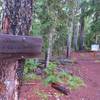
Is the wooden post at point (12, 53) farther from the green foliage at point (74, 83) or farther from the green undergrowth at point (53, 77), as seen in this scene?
the green foliage at point (74, 83)

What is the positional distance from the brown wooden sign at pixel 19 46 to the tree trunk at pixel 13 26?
13.2 inches

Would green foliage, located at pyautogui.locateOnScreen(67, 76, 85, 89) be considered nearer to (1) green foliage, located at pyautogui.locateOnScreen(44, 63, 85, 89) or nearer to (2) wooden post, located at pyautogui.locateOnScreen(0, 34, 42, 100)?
(1) green foliage, located at pyautogui.locateOnScreen(44, 63, 85, 89)

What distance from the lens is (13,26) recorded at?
2.44 metres

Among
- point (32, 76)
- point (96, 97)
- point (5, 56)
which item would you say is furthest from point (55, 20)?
point (5, 56)

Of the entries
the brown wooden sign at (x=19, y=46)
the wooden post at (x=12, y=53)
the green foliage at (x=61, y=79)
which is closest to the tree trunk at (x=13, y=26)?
the wooden post at (x=12, y=53)

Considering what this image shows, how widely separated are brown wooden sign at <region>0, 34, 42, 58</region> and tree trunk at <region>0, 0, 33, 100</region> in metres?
0.34

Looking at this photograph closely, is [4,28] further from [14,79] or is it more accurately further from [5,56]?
[5,56]

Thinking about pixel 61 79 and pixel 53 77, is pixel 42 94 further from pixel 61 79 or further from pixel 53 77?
pixel 61 79

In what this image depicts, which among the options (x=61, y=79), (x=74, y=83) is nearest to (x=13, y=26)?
(x=74, y=83)

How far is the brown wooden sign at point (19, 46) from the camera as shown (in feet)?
5.68

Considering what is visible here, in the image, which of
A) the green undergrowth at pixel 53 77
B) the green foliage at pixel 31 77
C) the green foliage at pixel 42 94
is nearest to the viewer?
the green foliage at pixel 42 94

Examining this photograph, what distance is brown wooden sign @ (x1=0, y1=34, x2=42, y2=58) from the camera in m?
1.73

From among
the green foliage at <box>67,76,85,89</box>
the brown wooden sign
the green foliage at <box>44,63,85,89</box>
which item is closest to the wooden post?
the brown wooden sign

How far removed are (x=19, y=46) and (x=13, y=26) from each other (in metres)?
0.64
